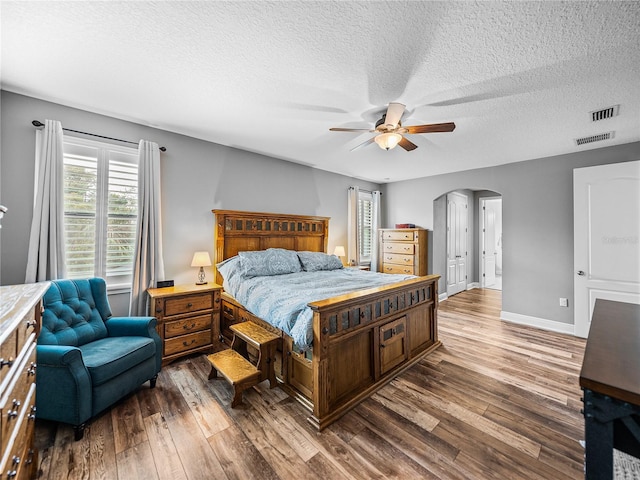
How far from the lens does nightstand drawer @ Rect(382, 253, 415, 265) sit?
545 centimetres

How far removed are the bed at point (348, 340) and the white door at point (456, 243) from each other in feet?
11.0

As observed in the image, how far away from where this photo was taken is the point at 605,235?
3.42 m

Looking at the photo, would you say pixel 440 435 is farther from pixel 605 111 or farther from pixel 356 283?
pixel 605 111

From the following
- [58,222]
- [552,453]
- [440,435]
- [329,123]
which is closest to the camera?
[552,453]

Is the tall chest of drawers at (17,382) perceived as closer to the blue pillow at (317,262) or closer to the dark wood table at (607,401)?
the dark wood table at (607,401)

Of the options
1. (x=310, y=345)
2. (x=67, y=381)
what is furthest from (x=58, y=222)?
(x=310, y=345)

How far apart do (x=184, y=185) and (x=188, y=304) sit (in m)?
1.58

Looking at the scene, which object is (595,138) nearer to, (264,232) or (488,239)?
(488,239)

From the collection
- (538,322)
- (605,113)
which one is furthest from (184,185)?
(538,322)

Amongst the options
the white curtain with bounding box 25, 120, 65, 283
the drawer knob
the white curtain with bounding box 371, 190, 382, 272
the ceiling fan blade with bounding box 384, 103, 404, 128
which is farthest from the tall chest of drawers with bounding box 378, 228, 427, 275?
the drawer knob

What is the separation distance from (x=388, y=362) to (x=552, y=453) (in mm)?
1258

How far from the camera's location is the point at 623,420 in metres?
0.82

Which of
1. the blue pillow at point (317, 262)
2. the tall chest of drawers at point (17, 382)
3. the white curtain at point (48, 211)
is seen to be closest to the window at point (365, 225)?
the blue pillow at point (317, 262)

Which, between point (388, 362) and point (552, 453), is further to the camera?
point (388, 362)
